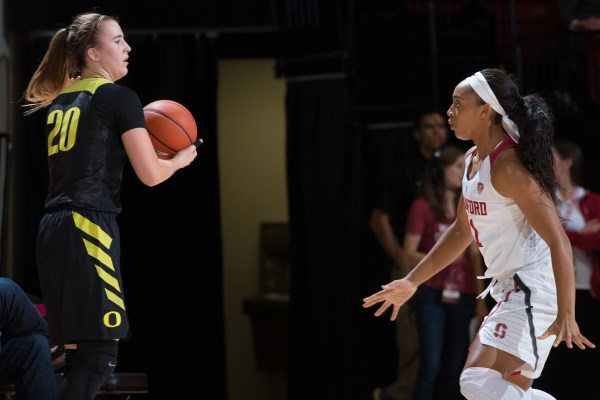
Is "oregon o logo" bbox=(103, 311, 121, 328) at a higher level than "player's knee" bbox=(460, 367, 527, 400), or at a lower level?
higher

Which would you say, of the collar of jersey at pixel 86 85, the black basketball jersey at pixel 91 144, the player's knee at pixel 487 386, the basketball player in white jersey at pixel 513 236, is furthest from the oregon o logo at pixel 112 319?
the player's knee at pixel 487 386

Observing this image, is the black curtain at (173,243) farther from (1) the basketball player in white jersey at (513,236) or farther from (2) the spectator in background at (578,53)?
(1) the basketball player in white jersey at (513,236)

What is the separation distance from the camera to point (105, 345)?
11.2 feet

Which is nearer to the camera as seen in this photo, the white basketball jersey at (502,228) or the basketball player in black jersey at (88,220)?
the basketball player in black jersey at (88,220)

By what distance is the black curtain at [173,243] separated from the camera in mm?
6902

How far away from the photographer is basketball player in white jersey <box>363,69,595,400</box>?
11.4ft

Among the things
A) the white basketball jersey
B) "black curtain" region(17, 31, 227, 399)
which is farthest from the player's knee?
"black curtain" region(17, 31, 227, 399)

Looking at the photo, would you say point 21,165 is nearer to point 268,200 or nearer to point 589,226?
→ point 268,200

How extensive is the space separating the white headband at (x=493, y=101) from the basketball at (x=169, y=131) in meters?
1.05

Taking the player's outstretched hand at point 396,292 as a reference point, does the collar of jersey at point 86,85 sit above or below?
above

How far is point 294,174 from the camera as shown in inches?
264

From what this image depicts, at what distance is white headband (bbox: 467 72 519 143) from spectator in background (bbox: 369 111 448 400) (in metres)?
2.45

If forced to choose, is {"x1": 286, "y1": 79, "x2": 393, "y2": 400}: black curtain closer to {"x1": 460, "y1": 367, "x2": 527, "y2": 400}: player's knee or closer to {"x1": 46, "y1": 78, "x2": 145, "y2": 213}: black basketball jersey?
{"x1": 460, "y1": 367, "x2": 527, "y2": 400}: player's knee

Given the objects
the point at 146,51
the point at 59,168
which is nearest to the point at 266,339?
the point at 146,51
